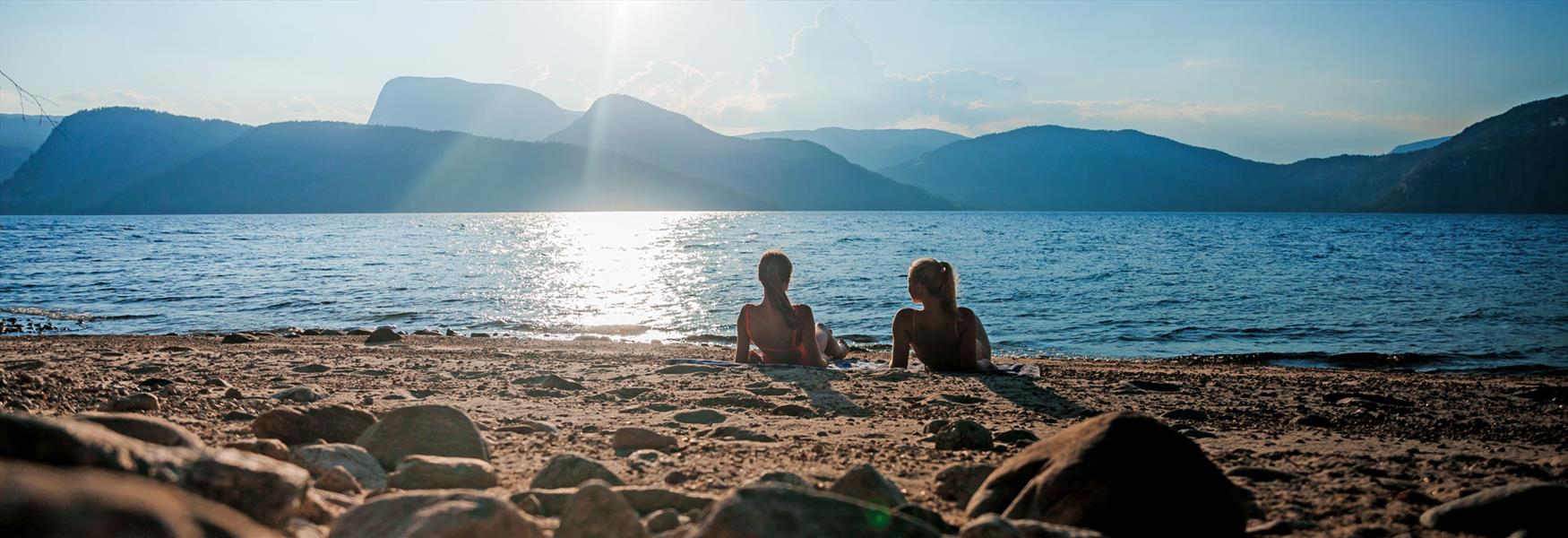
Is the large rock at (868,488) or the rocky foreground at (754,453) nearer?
the rocky foreground at (754,453)

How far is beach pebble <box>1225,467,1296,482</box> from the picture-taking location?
4.20m

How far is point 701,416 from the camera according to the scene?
595cm

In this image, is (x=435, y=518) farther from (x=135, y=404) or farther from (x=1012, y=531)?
(x=135, y=404)

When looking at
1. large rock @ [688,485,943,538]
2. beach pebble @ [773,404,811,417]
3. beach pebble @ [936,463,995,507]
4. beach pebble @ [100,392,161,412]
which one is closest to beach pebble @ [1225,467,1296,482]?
beach pebble @ [936,463,995,507]

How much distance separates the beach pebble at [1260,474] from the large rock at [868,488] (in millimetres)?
1952

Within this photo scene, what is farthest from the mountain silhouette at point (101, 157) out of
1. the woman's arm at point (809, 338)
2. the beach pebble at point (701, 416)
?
the beach pebble at point (701, 416)

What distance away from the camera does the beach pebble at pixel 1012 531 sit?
234 centimetres

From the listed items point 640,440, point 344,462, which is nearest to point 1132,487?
point 640,440

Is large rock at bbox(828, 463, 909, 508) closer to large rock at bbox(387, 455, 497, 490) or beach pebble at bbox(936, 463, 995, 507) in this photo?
beach pebble at bbox(936, 463, 995, 507)

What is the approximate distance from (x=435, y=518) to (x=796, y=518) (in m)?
0.95

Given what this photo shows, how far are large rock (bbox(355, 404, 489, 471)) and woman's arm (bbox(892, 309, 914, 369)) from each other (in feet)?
18.0

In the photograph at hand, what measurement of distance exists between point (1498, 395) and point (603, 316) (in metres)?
15.7

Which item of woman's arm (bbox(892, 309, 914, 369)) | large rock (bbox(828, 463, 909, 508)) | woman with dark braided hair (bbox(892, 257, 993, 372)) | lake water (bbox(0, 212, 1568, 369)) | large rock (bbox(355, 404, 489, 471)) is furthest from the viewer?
lake water (bbox(0, 212, 1568, 369))

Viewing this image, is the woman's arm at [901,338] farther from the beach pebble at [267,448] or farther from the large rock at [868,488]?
the beach pebble at [267,448]
